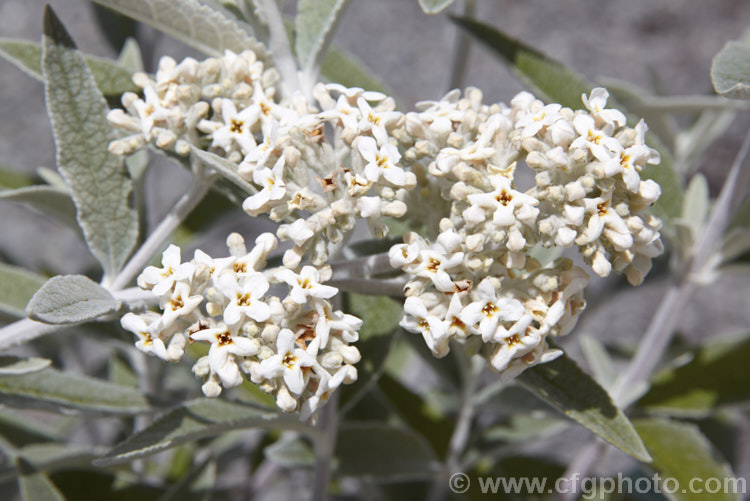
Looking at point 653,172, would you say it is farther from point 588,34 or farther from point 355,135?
point 588,34

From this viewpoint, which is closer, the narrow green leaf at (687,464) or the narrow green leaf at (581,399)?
the narrow green leaf at (581,399)

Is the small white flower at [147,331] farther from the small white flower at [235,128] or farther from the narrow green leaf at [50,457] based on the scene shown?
the narrow green leaf at [50,457]

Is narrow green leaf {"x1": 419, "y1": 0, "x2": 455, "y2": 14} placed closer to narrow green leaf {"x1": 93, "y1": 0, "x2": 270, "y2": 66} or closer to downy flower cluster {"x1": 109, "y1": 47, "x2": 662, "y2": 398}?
downy flower cluster {"x1": 109, "y1": 47, "x2": 662, "y2": 398}

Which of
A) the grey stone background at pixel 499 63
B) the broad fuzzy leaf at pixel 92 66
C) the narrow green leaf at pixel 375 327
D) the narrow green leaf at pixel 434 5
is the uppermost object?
the narrow green leaf at pixel 434 5

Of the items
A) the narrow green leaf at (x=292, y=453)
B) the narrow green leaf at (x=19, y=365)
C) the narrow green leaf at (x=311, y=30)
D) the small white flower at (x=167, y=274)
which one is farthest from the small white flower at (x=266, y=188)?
the narrow green leaf at (x=292, y=453)

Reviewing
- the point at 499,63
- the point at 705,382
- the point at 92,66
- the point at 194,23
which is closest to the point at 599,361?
the point at 705,382

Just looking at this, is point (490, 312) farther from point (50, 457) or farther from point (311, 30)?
point (50, 457)

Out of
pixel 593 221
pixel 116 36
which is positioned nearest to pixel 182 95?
pixel 593 221
